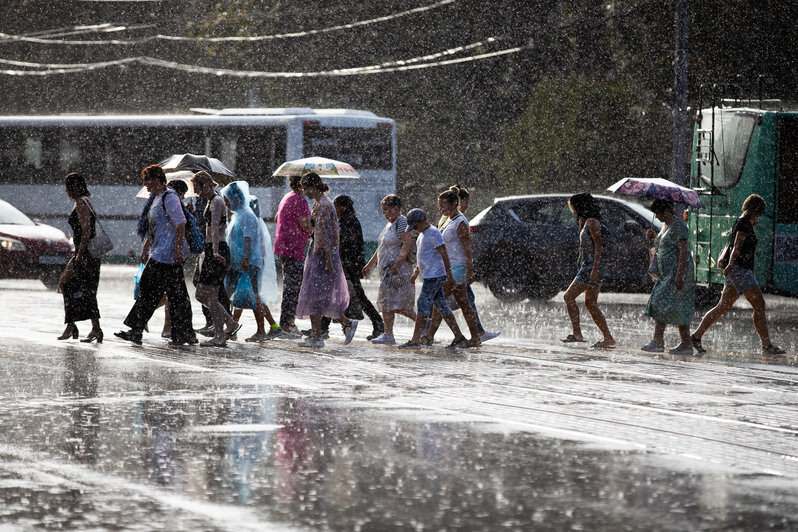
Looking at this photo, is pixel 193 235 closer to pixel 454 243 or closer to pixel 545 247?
pixel 454 243

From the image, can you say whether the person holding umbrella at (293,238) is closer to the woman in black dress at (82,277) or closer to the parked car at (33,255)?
the woman in black dress at (82,277)

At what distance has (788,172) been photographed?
60.8 feet

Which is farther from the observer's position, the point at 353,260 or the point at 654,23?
the point at 654,23

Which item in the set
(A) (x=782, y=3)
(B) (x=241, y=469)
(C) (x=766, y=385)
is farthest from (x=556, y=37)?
(B) (x=241, y=469)

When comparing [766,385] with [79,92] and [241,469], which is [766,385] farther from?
[79,92]

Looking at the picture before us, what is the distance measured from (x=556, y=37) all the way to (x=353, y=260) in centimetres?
2568

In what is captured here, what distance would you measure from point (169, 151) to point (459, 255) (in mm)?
A: 17219

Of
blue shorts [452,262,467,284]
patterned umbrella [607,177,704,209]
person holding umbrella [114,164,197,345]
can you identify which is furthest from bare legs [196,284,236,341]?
patterned umbrella [607,177,704,209]

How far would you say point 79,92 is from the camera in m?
51.7

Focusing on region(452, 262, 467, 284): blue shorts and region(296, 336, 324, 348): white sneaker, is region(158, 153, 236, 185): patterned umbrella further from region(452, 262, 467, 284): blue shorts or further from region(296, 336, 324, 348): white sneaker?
region(452, 262, 467, 284): blue shorts

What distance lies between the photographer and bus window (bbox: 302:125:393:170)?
2853 centimetres

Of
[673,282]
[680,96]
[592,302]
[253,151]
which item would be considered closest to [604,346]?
[592,302]

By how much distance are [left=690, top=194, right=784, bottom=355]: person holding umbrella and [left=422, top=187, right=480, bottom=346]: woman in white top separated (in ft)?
6.76

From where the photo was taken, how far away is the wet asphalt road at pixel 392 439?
6.09m
